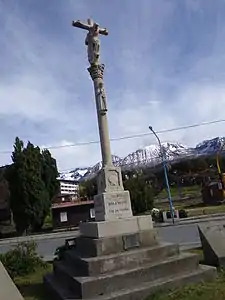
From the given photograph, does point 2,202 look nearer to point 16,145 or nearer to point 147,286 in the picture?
point 16,145

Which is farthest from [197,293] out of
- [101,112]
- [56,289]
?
[101,112]

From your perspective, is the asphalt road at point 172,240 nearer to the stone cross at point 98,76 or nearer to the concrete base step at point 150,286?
the concrete base step at point 150,286

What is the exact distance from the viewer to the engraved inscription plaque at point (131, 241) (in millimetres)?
7025

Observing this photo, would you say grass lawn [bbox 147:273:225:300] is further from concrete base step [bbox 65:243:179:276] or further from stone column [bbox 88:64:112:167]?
stone column [bbox 88:64:112:167]

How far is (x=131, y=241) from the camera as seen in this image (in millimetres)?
7094

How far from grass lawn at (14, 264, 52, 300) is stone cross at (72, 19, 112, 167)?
10.3 ft

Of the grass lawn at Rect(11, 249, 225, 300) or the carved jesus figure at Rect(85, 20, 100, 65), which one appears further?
the carved jesus figure at Rect(85, 20, 100, 65)

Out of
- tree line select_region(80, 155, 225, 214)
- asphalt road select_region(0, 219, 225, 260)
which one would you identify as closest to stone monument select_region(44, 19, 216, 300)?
asphalt road select_region(0, 219, 225, 260)

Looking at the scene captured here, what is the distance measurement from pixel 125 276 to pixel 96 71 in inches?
194

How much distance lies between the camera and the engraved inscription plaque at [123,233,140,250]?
277 inches

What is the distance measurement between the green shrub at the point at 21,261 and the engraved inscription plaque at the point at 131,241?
3955 millimetres

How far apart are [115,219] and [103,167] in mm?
1274

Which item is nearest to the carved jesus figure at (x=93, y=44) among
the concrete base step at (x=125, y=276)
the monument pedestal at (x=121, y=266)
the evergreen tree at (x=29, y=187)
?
the monument pedestal at (x=121, y=266)

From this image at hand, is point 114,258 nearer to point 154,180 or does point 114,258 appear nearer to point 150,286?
point 150,286
